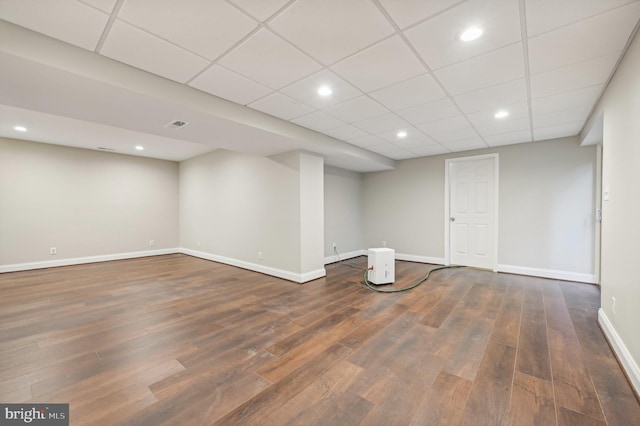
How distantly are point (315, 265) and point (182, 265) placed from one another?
318 cm

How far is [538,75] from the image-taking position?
2.33 meters

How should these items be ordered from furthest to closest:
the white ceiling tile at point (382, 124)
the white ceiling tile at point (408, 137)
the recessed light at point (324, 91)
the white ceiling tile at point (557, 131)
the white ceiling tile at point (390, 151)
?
1. the white ceiling tile at point (390, 151)
2. the white ceiling tile at point (408, 137)
3. the white ceiling tile at point (557, 131)
4. the white ceiling tile at point (382, 124)
5. the recessed light at point (324, 91)

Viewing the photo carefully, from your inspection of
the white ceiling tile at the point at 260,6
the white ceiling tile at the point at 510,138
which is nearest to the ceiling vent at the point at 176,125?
the white ceiling tile at the point at 260,6

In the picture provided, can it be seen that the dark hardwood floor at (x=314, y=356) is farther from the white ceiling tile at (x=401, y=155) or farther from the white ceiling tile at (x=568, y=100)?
the white ceiling tile at (x=401, y=155)

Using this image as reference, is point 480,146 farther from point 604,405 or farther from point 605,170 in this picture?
point 604,405

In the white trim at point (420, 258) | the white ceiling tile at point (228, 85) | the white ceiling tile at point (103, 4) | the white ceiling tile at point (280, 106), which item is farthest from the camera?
the white trim at point (420, 258)

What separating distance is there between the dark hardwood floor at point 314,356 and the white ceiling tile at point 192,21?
8.11ft

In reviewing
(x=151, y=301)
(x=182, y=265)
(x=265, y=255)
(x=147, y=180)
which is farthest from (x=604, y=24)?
(x=147, y=180)

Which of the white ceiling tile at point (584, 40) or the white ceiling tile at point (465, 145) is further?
the white ceiling tile at point (465, 145)

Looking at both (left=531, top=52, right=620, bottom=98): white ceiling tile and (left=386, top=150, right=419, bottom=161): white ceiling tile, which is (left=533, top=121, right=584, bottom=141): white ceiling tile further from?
(left=386, top=150, right=419, bottom=161): white ceiling tile

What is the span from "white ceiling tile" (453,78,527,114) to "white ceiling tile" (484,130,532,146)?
A: 4.66ft

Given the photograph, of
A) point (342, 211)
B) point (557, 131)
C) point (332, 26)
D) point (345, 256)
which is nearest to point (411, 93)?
point (332, 26)

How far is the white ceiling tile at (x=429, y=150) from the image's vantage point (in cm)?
498

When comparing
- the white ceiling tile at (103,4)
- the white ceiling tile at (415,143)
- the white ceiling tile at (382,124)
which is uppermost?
the white ceiling tile at (415,143)
